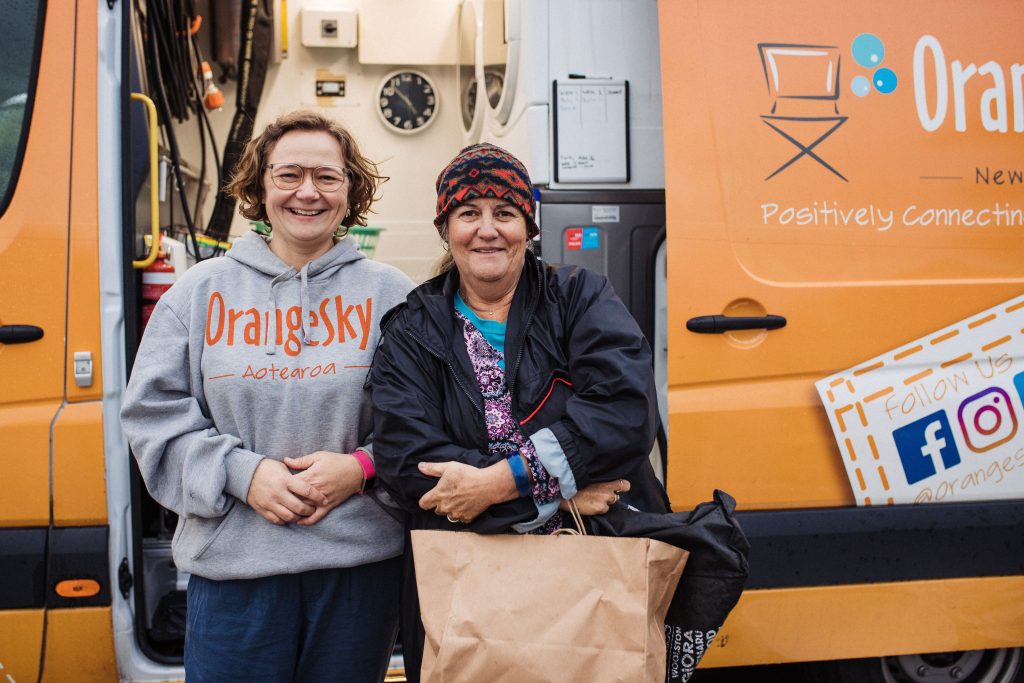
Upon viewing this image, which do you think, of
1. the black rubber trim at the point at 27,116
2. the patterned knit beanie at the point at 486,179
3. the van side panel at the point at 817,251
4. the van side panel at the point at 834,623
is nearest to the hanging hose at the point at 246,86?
the black rubber trim at the point at 27,116

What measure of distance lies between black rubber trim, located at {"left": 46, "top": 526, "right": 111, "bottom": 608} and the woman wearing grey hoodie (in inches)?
20.1

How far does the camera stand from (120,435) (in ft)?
6.97

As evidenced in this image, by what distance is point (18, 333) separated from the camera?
6.60 feet

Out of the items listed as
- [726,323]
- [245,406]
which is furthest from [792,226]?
[245,406]

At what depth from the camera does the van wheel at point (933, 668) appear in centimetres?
238

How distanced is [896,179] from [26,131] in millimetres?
2207

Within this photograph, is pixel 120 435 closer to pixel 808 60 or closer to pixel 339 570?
pixel 339 570

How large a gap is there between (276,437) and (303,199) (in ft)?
1.57

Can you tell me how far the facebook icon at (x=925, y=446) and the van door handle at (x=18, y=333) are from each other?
2.17 m

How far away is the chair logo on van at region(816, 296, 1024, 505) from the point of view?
2.16 m

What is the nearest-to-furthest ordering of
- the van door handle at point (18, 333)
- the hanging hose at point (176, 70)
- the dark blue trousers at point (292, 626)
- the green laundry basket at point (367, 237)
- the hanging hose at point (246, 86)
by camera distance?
the dark blue trousers at point (292, 626) → the van door handle at point (18, 333) → the hanging hose at point (176, 70) → the hanging hose at point (246, 86) → the green laundry basket at point (367, 237)

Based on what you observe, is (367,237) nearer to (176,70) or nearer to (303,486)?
(176,70)

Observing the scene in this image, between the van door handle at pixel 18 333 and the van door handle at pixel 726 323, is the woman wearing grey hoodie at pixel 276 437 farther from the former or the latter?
the van door handle at pixel 726 323

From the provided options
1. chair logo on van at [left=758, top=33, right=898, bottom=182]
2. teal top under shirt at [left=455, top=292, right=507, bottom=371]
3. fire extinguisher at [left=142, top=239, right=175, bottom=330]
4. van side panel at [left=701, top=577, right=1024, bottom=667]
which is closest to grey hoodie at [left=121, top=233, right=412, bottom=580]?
teal top under shirt at [left=455, top=292, right=507, bottom=371]
